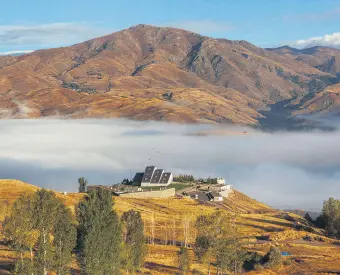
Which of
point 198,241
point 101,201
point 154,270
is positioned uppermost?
point 101,201

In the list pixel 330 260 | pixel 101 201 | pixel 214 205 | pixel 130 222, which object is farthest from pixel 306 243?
pixel 101 201

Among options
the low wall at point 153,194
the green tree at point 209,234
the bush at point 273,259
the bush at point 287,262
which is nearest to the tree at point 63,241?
the green tree at point 209,234

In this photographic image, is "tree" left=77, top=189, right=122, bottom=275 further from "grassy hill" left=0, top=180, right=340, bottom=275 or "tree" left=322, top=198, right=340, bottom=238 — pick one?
"tree" left=322, top=198, right=340, bottom=238

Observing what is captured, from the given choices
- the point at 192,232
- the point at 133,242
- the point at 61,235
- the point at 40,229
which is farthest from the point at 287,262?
the point at 40,229

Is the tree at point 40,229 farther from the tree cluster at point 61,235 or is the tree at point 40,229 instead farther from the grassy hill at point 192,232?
the grassy hill at point 192,232

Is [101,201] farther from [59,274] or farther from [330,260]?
[330,260]

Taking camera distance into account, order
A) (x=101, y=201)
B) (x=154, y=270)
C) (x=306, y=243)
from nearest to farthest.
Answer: (x=101, y=201) → (x=154, y=270) → (x=306, y=243)
